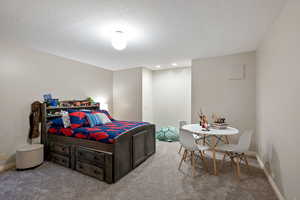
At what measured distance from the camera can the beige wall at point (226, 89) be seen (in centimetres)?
321

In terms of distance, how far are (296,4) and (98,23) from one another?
7.87 ft

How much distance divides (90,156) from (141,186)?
38.5 inches

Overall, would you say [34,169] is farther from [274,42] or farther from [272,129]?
[274,42]

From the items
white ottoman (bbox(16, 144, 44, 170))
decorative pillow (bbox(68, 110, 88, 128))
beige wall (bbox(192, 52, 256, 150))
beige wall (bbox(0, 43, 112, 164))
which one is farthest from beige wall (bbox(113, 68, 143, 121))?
white ottoman (bbox(16, 144, 44, 170))

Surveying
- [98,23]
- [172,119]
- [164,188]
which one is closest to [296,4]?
[98,23]

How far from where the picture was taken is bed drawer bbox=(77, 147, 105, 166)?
2127 millimetres

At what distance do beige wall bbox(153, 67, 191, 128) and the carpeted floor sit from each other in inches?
94.1

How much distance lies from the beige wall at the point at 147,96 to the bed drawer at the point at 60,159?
102 inches

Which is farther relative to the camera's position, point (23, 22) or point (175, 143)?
point (175, 143)

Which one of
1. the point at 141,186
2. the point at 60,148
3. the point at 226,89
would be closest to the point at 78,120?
the point at 60,148

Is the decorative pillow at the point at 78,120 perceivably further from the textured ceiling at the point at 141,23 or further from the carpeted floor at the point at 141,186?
the textured ceiling at the point at 141,23

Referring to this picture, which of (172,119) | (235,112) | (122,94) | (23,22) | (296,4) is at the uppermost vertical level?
(23,22)

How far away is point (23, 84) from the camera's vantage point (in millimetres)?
2756

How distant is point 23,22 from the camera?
6.48 feet
